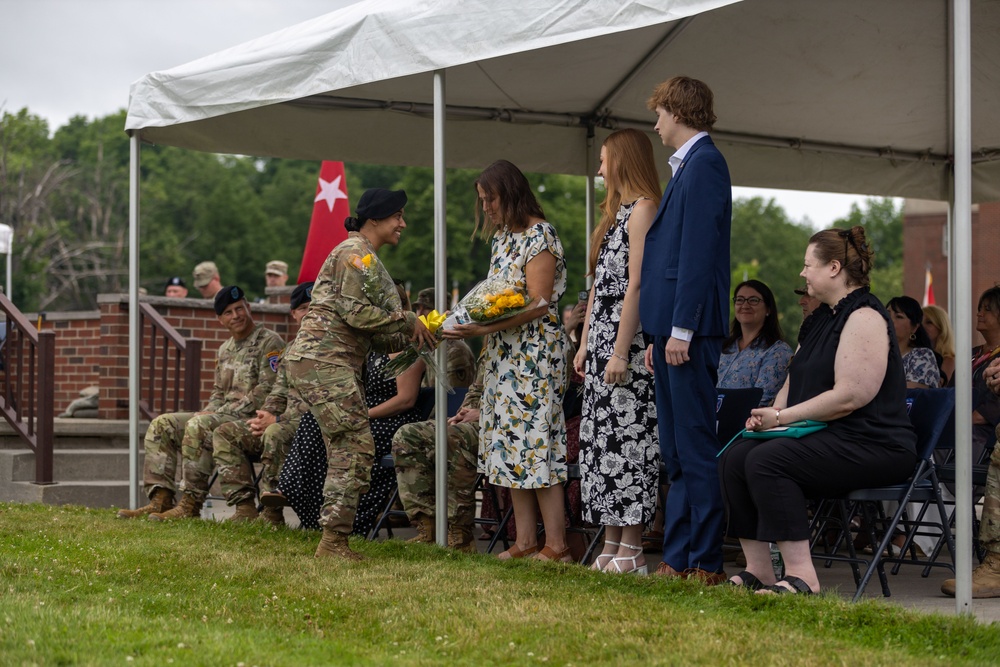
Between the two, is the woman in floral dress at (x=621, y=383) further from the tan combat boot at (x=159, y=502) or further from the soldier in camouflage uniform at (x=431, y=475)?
the tan combat boot at (x=159, y=502)

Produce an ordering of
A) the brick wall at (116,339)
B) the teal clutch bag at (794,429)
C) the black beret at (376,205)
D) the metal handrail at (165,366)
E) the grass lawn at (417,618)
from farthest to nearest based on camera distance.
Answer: the brick wall at (116,339) < the metal handrail at (165,366) < the black beret at (376,205) < the teal clutch bag at (794,429) < the grass lawn at (417,618)

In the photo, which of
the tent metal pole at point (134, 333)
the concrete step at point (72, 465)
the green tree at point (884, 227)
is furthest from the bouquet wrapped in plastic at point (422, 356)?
the green tree at point (884, 227)

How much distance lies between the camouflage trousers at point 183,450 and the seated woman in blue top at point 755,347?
3.18m

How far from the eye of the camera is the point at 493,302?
→ 5742mm

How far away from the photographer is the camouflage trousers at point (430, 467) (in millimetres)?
6469

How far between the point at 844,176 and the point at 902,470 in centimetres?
498

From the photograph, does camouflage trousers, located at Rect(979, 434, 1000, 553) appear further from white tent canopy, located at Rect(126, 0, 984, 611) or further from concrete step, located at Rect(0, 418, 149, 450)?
concrete step, located at Rect(0, 418, 149, 450)

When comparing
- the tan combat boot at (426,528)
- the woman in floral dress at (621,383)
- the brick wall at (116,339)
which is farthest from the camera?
the brick wall at (116,339)

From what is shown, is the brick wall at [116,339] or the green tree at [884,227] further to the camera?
the green tree at [884,227]

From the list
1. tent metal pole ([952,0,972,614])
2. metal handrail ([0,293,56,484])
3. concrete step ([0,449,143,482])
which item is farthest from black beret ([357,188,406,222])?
concrete step ([0,449,143,482])

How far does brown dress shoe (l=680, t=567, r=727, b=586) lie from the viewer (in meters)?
4.97

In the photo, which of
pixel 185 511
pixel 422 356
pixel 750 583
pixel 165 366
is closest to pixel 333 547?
pixel 422 356

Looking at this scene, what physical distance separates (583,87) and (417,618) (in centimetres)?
437

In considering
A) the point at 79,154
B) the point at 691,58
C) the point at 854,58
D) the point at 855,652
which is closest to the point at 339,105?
the point at 691,58
